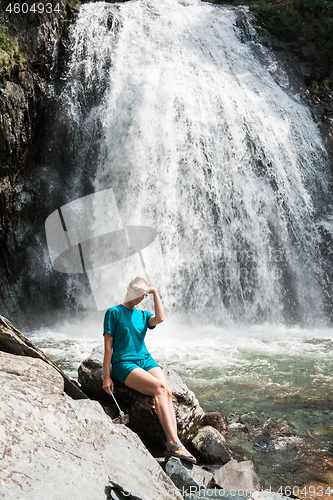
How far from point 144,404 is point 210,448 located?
769mm

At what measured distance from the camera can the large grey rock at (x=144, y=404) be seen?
332 cm

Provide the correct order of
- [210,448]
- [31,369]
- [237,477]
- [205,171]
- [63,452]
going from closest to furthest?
[63,452], [31,369], [237,477], [210,448], [205,171]

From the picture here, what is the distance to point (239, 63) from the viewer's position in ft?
42.2

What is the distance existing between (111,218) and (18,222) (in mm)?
2603

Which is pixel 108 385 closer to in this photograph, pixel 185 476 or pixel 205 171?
pixel 185 476

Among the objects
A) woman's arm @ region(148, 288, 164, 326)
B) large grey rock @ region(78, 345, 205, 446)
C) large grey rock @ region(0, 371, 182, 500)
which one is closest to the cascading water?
large grey rock @ region(78, 345, 205, 446)

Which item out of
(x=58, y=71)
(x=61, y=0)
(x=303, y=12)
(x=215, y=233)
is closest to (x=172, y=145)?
(x=215, y=233)

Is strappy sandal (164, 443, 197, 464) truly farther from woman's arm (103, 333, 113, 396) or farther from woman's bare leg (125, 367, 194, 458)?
woman's arm (103, 333, 113, 396)

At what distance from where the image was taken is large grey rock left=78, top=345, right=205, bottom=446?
3.32 m

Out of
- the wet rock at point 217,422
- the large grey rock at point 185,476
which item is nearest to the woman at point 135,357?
the large grey rock at point 185,476

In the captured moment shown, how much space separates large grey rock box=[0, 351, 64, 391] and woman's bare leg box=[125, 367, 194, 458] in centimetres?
60

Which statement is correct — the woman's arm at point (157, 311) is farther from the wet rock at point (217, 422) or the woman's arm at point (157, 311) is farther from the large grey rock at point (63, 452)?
the wet rock at point (217, 422)

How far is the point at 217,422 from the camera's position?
161 inches

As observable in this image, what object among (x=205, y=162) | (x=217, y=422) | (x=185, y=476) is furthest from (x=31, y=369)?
(x=205, y=162)
